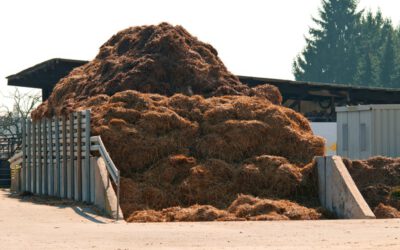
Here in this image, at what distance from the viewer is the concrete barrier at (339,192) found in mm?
22344

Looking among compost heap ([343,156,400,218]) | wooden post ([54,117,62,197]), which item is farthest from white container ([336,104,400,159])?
wooden post ([54,117,62,197])

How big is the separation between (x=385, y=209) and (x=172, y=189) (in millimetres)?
5073

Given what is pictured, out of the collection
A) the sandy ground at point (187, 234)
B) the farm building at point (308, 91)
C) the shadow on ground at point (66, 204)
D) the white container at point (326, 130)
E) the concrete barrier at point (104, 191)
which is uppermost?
the farm building at point (308, 91)

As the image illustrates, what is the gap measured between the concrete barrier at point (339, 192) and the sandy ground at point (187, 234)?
133 cm

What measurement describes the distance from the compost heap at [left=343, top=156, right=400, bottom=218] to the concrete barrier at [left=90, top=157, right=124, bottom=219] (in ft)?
19.9

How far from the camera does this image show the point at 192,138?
2566 cm

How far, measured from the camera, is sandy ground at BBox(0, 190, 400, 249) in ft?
53.2

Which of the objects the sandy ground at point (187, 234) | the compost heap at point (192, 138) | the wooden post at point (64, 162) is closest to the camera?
the sandy ground at point (187, 234)

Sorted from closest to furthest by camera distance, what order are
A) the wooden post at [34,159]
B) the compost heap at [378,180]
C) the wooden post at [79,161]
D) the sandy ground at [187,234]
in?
the sandy ground at [187,234]
the compost heap at [378,180]
the wooden post at [79,161]
the wooden post at [34,159]

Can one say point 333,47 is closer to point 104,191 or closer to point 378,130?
point 378,130

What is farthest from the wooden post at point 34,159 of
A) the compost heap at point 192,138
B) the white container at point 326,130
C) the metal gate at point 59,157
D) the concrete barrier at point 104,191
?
the white container at point 326,130

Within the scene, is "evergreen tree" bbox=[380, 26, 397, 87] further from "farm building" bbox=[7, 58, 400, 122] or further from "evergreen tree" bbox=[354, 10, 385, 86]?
"farm building" bbox=[7, 58, 400, 122]

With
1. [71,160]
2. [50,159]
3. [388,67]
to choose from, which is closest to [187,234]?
[71,160]

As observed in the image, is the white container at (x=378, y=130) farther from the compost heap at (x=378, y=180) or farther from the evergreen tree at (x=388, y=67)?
the evergreen tree at (x=388, y=67)
